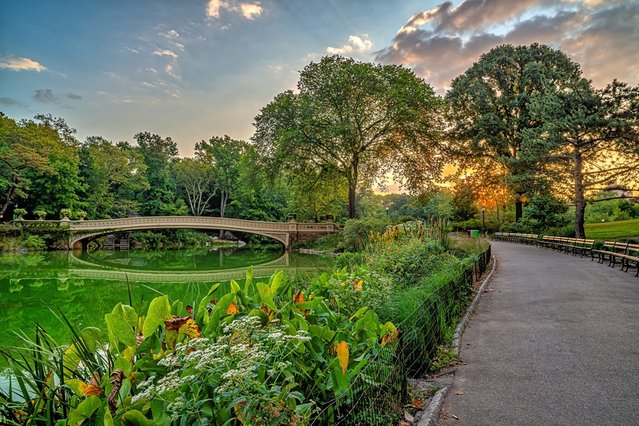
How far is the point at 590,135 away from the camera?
20672 millimetres

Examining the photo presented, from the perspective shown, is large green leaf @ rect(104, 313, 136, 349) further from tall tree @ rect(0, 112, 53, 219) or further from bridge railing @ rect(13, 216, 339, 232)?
tall tree @ rect(0, 112, 53, 219)

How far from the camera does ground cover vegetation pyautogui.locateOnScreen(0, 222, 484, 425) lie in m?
1.44

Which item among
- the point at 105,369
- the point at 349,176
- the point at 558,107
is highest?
the point at 558,107

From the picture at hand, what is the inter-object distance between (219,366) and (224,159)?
50.4 metres

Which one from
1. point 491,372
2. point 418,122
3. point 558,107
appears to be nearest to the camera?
point 491,372

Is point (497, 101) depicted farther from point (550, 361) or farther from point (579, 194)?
point (550, 361)

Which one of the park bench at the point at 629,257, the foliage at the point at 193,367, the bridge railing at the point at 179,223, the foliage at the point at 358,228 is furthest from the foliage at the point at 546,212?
the foliage at the point at 193,367

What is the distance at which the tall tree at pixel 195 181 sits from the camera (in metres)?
48.7

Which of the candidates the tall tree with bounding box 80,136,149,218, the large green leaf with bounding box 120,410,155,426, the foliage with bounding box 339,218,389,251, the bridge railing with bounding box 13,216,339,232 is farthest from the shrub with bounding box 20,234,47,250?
the large green leaf with bounding box 120,410,155,426

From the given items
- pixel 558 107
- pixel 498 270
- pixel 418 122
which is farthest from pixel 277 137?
pixel 498 270

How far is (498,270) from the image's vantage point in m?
12.8

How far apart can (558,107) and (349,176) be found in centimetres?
1376

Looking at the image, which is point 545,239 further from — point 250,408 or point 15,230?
point 15,230

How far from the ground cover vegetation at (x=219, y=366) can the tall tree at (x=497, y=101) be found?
98.1 feet
